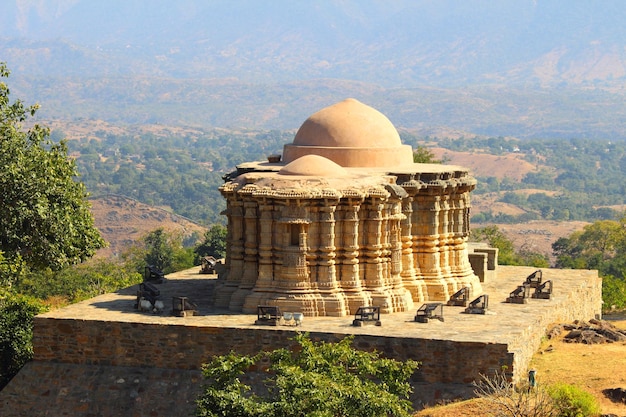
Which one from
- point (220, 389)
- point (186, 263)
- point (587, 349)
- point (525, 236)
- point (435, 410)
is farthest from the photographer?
point (525, 236)

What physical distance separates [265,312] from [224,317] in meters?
1.48

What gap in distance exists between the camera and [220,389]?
23.9m

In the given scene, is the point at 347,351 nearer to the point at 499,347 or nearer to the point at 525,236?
the point at 499,347

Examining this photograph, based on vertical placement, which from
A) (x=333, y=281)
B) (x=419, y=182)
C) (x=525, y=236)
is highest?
(x=419, y=182)

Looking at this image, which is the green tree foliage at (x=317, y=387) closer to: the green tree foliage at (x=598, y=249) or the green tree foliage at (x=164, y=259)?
the green tree foliage at (x=164, y=259)

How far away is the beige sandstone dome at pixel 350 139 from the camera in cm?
3372

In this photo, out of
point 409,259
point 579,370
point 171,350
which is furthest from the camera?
point 409,259

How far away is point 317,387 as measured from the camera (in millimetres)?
22641

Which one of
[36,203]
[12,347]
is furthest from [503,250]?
[12,347]

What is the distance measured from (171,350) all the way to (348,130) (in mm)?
8632

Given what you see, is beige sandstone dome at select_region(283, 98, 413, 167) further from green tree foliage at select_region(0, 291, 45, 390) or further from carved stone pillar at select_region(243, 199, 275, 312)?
green tree foliage at select_region(0, 291, 45, 390)

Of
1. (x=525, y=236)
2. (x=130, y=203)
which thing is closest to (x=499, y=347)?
(x=525, y=236)

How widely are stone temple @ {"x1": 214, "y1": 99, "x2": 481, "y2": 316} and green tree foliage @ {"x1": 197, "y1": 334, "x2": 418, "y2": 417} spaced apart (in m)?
5.06

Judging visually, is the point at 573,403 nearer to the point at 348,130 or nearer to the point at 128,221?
the point at 348,130
